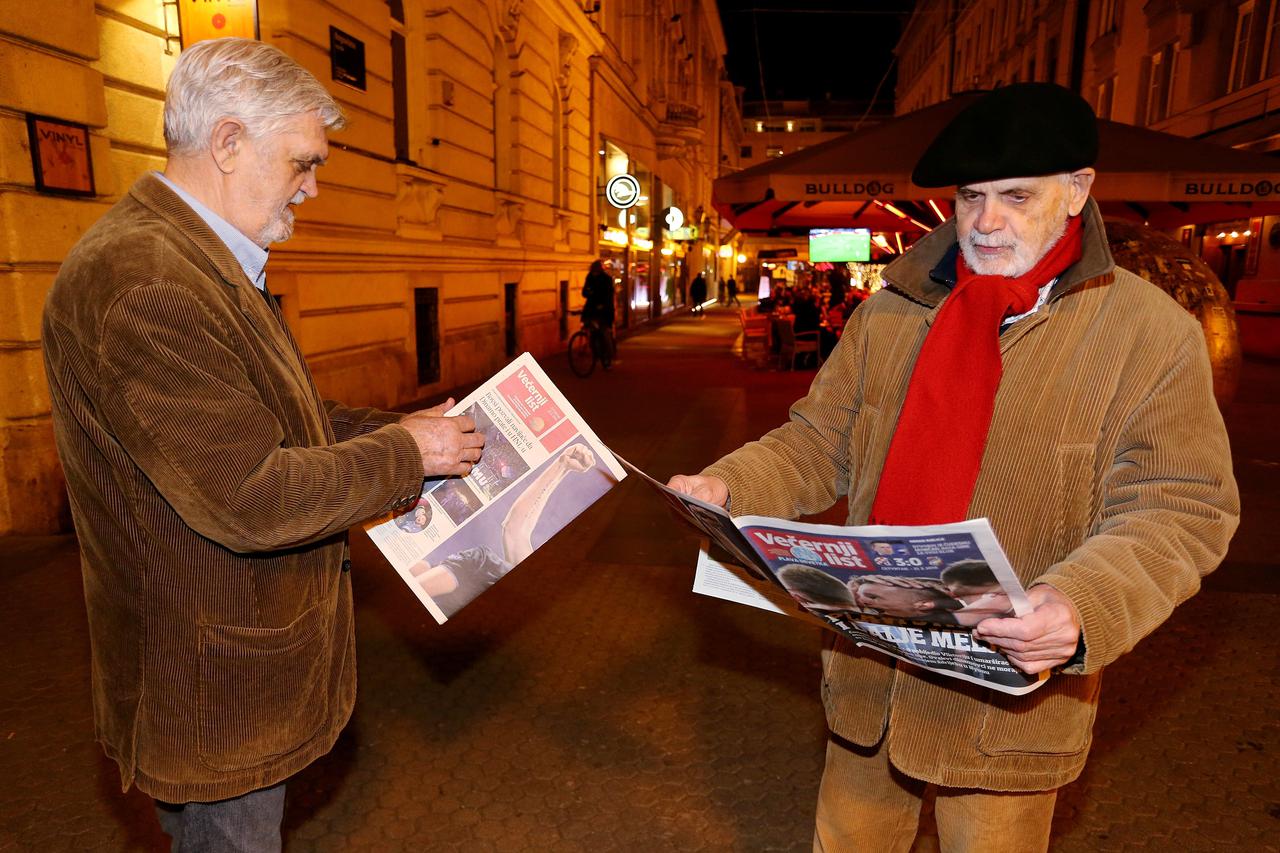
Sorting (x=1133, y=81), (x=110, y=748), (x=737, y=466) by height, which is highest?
(x=1133, y=81)

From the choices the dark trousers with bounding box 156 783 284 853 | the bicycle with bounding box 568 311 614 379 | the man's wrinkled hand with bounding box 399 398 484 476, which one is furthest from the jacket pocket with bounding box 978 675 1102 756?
the bicycle with bounding box 568 311 614 379

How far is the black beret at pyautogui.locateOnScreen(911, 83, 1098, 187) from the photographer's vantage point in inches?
65.4

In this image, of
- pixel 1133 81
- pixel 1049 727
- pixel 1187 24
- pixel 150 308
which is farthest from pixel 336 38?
pixel 1133 81

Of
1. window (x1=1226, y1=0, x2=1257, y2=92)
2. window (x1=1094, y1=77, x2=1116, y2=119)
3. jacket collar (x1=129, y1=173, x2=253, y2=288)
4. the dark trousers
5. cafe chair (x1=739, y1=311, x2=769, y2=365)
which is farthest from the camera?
window (x1=1094, y1=77, x2=1116, y2=119)

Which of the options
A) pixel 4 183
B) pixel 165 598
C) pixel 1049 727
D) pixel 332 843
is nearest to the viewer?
pixel 165 598

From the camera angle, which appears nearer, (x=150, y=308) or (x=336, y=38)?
(x=150, y=308)

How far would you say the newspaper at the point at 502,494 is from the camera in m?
2.04

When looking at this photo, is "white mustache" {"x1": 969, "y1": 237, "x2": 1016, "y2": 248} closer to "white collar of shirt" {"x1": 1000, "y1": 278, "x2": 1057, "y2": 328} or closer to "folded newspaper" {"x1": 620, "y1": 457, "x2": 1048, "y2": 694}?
"white collar of shirt" {"x1": 1000, "y1": 278, "x2": 1057, "y2": 328}

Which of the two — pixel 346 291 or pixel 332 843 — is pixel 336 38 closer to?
pixel 346 291

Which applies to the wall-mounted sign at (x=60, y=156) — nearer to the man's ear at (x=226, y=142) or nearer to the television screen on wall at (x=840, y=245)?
the man's ear at (x=226, y=142)

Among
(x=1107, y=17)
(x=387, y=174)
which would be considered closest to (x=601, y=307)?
(x=387, y=174)

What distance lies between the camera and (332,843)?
284 centimetres

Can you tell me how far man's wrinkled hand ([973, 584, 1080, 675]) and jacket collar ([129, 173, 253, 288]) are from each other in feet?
4.82

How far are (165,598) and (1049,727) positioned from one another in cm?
169
